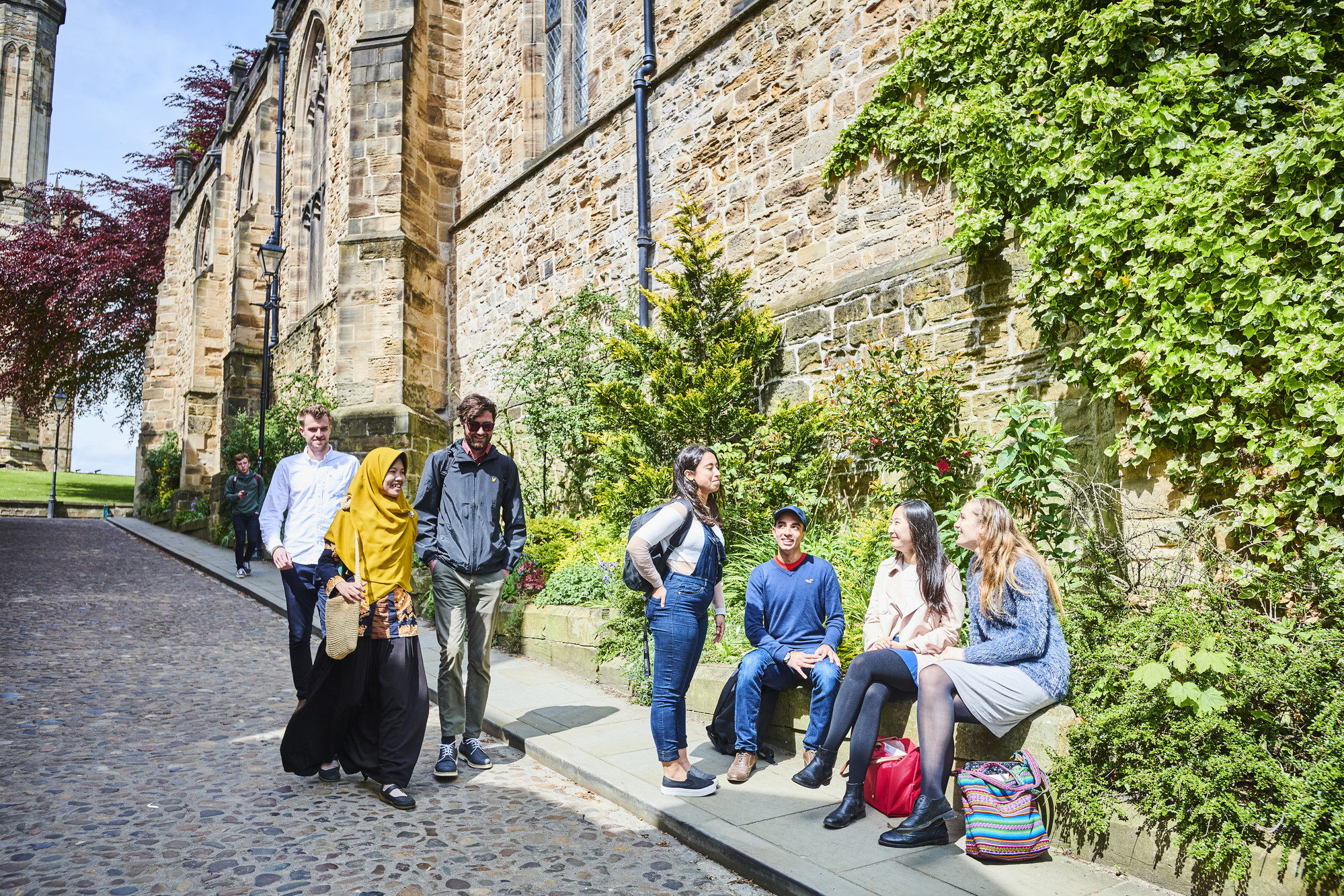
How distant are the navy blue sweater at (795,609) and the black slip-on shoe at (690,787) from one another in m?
0.80

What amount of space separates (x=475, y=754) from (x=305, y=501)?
1.85 meters

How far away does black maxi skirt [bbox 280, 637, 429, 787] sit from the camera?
434 cm

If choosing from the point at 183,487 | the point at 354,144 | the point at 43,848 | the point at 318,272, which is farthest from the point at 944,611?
the point at 183,487

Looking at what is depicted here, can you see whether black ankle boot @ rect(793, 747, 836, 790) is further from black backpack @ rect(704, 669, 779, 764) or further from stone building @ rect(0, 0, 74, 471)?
stone building @ rect(0, 0, 74, 471)

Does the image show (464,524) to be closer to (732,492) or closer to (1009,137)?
(732,492)

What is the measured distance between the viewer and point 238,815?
3939mm

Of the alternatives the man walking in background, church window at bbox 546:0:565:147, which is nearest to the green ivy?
church window at bbox 546:0:565:147

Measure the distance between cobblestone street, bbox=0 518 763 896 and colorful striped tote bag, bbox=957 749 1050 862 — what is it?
0.95 m

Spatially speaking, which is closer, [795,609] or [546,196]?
[795,609]

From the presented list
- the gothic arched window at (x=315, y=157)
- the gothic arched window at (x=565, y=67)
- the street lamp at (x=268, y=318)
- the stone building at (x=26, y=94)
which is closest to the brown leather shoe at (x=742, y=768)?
the gothic arched window at (x=565, y=67)

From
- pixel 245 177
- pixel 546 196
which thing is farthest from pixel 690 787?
pixel 245 177

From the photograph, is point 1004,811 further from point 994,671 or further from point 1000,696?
point 994,671

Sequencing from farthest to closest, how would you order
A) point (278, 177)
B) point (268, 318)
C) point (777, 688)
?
point (278, 177) → point (268, 318) → point (777, 688)

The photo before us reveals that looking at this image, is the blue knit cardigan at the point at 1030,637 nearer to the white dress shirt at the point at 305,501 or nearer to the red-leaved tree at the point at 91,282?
the white dress shirt at the point at 305,501
